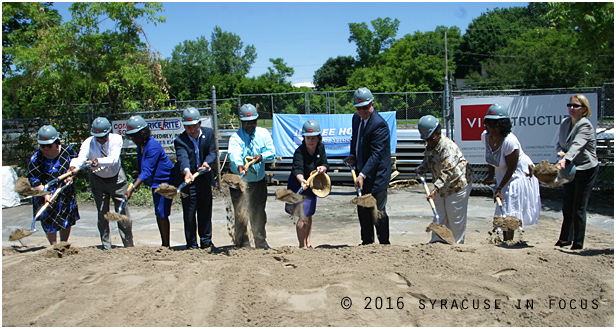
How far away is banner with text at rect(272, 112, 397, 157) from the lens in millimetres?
11430

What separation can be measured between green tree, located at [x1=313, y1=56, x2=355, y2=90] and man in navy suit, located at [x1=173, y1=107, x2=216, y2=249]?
52757mm

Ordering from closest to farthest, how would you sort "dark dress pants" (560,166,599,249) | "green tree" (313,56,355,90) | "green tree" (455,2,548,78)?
"dark dress pants" (560,166,599,249) → "green tree" (455,2,548,78) → "green tree" (313,56,355,90)

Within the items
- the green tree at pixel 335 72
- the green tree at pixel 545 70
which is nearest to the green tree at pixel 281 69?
the green tree at pixel 335 72

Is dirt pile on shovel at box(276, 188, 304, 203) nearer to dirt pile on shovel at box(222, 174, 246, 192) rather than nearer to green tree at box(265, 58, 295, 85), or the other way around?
dirt pile on shovel at box(222, 174, 246, 192)

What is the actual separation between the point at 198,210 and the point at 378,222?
217 cm

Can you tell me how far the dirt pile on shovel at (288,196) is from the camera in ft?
17.6

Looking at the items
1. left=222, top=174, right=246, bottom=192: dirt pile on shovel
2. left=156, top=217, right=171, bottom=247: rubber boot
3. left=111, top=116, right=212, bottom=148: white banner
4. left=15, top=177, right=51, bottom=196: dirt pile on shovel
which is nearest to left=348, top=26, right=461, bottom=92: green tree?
left=111, top=116, right=212, bottom=148: white banner

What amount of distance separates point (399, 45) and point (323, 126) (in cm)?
4776

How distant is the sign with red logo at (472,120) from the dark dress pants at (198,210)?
5.84 metres

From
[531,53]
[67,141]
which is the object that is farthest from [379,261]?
[531,53]

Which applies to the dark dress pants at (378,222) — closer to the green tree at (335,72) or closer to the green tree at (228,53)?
the green tree at (335,72)

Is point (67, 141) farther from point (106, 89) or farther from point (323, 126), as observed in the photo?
point (323, 126)

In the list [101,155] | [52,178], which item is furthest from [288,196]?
[52,178]

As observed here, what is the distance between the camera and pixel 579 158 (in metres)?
5.15
